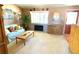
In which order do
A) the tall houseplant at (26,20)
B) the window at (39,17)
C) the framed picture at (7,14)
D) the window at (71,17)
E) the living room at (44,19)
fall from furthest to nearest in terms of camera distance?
1. the window at (39,17)
2. the tall houseplant at (26,20)
3. the window at (71,17)
4. the living room at (44,19)
5. the framed picture at (7,14)

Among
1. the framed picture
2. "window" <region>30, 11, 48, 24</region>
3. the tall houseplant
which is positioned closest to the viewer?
the framed picture

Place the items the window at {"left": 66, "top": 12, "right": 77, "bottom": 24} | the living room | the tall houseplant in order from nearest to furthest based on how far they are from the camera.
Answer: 1. the living room
2. the window at {"left": 66, "top": 12, "right": 77, "bottom": 24}
3. the tall houseplant

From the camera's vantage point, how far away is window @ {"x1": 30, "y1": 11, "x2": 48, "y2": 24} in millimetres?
6261

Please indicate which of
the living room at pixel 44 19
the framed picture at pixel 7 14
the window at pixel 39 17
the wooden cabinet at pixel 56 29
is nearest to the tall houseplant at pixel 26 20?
the living room at pixel 44 19

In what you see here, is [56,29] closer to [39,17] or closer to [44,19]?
[44,19]

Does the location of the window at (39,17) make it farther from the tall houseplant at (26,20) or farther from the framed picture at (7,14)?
the framed picture at (7,14)

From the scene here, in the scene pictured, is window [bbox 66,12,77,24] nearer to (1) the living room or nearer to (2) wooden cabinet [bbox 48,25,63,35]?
(1) the living room

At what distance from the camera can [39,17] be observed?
645 centimetres

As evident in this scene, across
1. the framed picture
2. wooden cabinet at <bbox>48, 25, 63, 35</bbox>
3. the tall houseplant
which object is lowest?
wooden cabinet at <bbox>48, 25, 63, 35</bbox>

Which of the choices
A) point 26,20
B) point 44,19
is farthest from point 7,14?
point 44,19

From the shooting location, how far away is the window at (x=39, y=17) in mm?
6261

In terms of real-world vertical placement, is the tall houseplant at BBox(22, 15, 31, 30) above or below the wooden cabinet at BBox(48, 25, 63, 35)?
above

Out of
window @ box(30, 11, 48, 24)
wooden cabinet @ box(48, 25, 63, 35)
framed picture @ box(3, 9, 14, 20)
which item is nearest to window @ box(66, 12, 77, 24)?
wooden cabinet @ box(48, 25, 63, 35)
